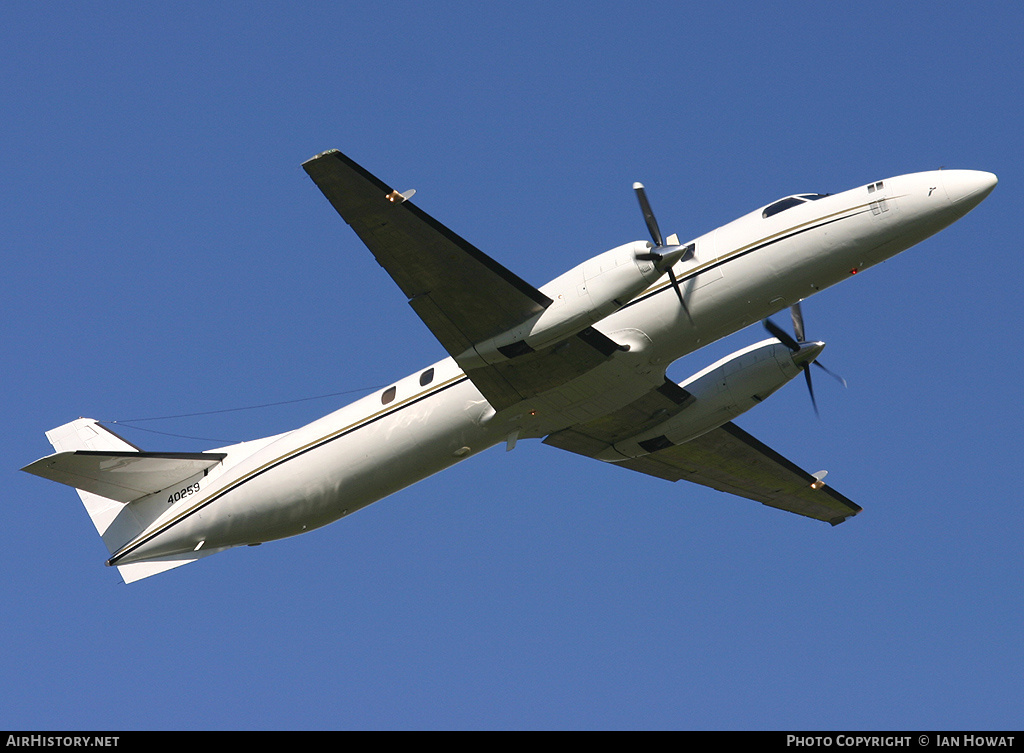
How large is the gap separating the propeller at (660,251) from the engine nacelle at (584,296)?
92 mm

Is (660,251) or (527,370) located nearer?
(660,251)

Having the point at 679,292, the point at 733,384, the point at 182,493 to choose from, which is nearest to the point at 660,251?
the point at 679,292

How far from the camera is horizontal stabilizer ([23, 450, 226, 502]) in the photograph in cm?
2403

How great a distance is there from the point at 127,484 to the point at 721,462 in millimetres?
14558

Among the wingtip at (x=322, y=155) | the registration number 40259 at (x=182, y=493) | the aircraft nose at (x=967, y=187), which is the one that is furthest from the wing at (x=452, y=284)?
the registration number 40259 at (x=182, y=493)

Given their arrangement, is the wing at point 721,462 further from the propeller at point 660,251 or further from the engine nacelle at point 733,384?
the propeller at point 660,251

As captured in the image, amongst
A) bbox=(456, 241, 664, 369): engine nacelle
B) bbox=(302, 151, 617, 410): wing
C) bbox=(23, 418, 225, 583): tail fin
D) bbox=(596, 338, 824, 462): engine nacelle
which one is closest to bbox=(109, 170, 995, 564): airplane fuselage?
bbox=(23, 418, 225, 583): tail fin

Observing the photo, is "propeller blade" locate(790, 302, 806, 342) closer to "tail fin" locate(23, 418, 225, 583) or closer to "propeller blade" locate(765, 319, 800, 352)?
"propeller blade" locate(765, 319, 800, 352)

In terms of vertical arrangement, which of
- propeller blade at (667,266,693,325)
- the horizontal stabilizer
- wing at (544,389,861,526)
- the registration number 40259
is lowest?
the registration number 40259

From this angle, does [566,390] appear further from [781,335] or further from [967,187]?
[967,187]

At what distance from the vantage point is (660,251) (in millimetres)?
19672

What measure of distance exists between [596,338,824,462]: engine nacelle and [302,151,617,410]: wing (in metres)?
4.16
